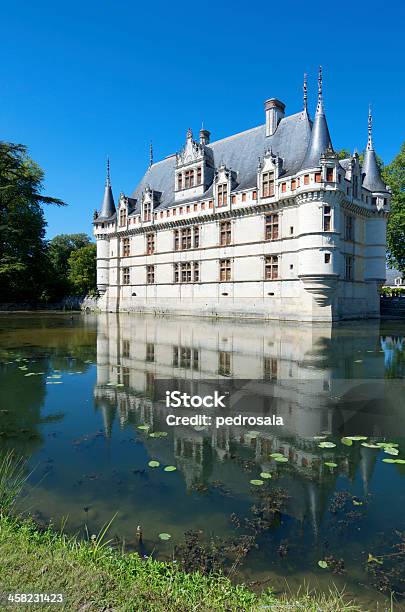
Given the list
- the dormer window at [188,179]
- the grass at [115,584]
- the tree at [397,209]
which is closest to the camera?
the grass at [115,584]

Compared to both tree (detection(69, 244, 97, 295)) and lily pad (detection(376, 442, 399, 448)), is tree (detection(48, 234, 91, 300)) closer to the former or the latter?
tree (detection(69, 244, 97, 295))

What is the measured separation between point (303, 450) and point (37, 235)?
41.4 metres

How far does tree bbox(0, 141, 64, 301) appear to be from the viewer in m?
36.2

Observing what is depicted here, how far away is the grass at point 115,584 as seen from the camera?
7.39 ft

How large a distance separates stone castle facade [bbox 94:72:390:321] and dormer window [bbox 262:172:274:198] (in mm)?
98

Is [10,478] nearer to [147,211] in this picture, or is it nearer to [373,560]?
[373,560]

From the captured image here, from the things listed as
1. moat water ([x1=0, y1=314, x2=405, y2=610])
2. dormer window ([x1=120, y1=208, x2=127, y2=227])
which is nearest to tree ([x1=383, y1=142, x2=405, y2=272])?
dormer window ([x1=120, y1=208, x2=127, y2=227])

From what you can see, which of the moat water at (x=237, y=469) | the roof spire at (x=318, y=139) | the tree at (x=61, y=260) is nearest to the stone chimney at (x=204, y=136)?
the roof spire at (x=318, y=139)

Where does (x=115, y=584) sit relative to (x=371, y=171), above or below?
below

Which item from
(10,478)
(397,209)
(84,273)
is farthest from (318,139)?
(84,273)

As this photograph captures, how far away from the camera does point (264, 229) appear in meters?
29.2

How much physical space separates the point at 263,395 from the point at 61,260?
6479cm

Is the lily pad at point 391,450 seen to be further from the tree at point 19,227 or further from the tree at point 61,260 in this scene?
the tree at point 61,260

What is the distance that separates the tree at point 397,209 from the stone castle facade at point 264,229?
4.95 meters
